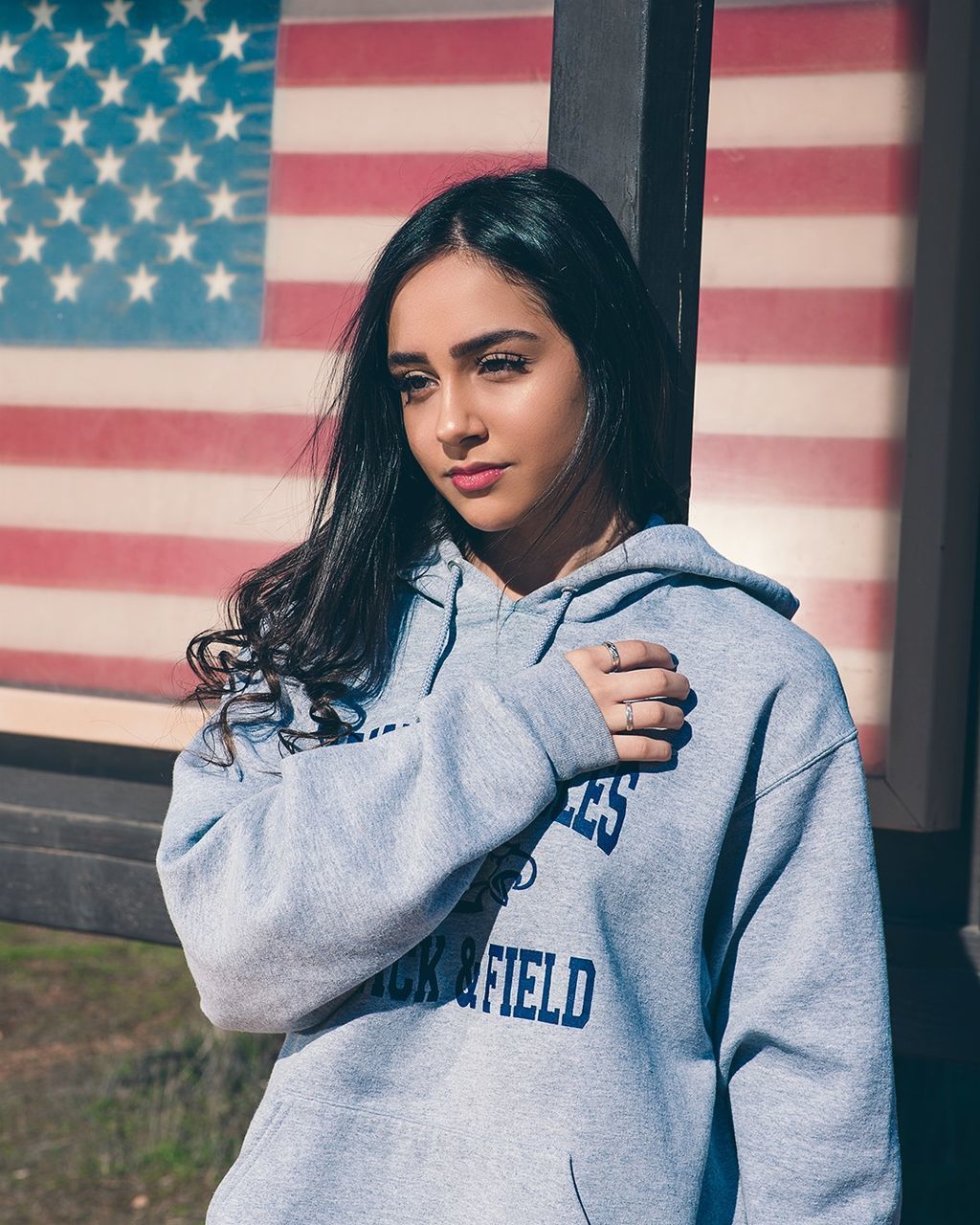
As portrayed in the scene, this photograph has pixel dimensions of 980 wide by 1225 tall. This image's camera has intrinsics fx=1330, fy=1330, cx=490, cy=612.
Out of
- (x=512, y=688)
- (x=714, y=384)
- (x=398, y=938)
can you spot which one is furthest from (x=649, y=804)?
(x=714, y=384)

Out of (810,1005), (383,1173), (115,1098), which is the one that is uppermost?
(810,1005)

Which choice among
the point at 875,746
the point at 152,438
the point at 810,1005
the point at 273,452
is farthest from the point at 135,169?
the point at 810,1005

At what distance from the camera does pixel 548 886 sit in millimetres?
1491

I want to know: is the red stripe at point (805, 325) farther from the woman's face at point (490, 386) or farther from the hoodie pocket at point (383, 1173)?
the hoodie pocket at point (383, 1173)

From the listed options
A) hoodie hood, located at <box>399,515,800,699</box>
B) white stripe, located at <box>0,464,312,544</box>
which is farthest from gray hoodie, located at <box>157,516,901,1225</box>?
white stripe, located at <box>0,464,312,544</box>

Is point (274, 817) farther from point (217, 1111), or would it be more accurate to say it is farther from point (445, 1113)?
point (217, 1111)

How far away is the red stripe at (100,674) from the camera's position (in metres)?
3.14

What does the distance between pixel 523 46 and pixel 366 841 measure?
207 cm

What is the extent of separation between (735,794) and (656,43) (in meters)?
1.15

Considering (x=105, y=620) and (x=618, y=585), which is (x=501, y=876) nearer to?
(x=618, y=585)

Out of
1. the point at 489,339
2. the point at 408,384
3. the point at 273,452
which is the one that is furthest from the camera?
the point at 273,452

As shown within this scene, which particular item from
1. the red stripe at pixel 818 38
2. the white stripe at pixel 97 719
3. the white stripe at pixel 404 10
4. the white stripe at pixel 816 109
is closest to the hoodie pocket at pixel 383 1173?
the white stripe at pixel 97 719

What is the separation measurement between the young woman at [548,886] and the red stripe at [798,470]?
107 centimetres

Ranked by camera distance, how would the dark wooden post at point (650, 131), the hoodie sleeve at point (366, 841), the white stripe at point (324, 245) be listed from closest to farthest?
the hoodie sleeve at point (366, 841) → the dark wooden post at point (650, 131) → the white stripe at point (324, 245)
